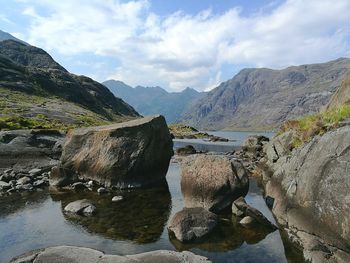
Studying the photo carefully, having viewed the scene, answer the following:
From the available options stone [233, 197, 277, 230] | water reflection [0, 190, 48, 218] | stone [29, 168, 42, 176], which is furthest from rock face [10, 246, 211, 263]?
stone [29, 168, 42, 176]

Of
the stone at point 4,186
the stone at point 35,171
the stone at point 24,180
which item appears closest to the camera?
the stone at point 4,186

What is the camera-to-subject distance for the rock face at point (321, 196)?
15.5 m

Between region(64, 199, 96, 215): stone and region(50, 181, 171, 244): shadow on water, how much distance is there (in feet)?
1.80

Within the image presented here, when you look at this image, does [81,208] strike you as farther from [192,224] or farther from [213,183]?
[213,183]

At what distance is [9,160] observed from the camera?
39.4 m

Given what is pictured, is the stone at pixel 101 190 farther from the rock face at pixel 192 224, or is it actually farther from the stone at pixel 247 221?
the stone at pixel 247 221

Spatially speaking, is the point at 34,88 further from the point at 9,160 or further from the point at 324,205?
the point at 324,205

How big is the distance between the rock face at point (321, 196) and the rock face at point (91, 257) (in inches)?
223

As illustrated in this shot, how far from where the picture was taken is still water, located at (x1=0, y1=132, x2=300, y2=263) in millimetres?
18047

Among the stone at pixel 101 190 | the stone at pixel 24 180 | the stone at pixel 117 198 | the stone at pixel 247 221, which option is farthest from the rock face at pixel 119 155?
the stone at pixel 247 221

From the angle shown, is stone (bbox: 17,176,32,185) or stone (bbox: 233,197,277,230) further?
stone (bbox: 17,176,32,185)

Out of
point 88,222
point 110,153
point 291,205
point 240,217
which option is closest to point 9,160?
point 110,153

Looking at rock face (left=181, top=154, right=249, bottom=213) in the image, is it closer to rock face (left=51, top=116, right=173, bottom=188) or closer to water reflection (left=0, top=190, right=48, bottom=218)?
rock face (left=51, top=116, right=173, bottom=188)

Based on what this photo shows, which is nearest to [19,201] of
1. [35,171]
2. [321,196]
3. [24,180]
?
[24,180]
